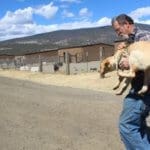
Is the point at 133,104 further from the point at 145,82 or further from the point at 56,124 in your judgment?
the point at 56,124

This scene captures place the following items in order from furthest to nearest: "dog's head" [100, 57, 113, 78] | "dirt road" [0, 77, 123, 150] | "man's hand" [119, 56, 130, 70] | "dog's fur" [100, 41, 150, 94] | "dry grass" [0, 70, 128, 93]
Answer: "dry grass" [0, 70, 128, 93] < "dirt road" [0, 77, 123, 150] < "dog's head" [100, 57, 113, 78] < "man's hand" [119, 56, 130, 70] < "dog's fur" [100, 41, 150, 94]

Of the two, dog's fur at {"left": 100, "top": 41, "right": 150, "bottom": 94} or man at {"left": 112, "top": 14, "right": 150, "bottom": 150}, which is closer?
dog's fur at {"left": 100, "top": 41, "right": 150, "bottom": 94}

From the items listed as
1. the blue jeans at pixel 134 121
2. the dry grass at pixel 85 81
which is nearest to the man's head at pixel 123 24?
the blue jeans at pixel 134 121

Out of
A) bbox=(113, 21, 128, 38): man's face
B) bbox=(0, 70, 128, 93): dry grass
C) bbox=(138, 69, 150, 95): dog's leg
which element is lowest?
bbox=(0, 70, 128, 93): dry grass

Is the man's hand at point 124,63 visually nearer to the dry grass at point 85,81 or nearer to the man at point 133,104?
the man at point 133,104

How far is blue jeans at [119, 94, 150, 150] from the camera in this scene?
5.84 m

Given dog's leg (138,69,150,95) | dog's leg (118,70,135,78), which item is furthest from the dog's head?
dog's leg (138,69,150,95)

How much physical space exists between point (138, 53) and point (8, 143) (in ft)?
11.1

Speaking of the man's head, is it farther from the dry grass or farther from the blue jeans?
the dry grass

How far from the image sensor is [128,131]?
5.89 metres

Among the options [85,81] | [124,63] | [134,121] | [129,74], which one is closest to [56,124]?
[134,121]

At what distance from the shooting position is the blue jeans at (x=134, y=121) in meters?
5.84

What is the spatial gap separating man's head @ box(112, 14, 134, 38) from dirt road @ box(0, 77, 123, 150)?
2.87 meters

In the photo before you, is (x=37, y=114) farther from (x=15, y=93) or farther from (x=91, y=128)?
(x=15, y=93)
